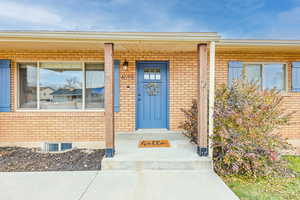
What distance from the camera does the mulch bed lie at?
3.28 metres

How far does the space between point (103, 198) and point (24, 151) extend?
3.17 metres

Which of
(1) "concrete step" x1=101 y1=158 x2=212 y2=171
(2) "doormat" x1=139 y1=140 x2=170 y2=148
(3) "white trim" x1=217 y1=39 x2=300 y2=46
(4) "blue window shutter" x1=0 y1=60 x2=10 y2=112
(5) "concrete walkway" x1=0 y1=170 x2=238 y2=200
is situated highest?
(3) "white trim" x1=217 y1=39 x2=300 y2=46

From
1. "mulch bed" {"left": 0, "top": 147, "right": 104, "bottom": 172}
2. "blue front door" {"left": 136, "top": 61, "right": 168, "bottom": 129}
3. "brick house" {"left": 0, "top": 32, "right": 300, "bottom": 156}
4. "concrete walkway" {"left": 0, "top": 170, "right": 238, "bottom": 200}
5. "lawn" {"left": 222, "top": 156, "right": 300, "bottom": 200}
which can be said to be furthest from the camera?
"blue front door" {"left": 136, "top": 61, "right": 168, "bottom": 129}

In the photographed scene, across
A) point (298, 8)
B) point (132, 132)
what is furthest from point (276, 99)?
point (298, 8)

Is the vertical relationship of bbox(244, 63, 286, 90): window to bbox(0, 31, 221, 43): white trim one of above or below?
below

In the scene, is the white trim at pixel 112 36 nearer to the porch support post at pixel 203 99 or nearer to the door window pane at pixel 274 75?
the porch support post at pixel 203 99

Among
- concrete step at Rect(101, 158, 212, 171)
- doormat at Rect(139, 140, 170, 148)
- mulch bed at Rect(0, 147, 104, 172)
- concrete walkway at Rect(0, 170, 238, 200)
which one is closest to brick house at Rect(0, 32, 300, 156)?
mulch bed at Rect(0, 147, 104, 172)

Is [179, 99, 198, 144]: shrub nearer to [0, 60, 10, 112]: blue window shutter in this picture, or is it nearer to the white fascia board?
the white fascia board

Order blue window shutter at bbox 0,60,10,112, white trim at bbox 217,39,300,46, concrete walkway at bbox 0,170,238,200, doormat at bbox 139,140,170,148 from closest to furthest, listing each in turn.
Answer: concrete walkway at bbox 0,170,238,200 → doormat at bbox 139,140,170,148 → white trim at bbox 217,39,300,46 → blue window shutter at bbox 0,60,10,112

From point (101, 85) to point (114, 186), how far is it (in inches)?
112

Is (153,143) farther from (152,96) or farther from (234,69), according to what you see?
(234,69)

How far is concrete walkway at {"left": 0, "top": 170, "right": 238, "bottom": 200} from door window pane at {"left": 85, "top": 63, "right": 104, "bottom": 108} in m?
2.06

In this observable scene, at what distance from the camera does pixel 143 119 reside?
4730 millimetres

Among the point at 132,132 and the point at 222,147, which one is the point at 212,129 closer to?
the point at 222,147
